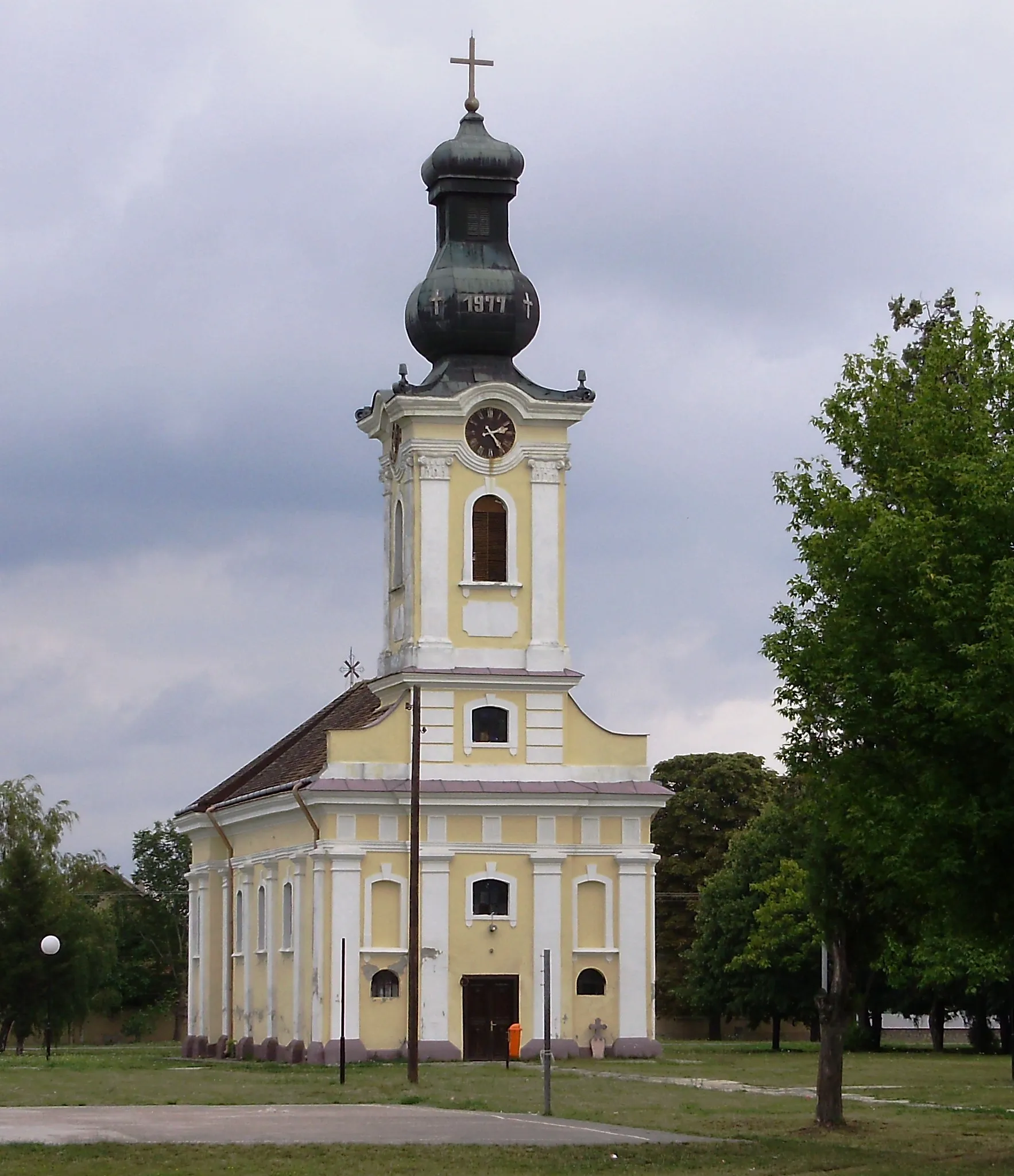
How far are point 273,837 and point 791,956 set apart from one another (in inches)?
671

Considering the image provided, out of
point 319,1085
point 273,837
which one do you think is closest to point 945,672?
point 319,1085

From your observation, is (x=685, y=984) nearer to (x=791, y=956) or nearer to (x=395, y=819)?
(x=791, y=956)

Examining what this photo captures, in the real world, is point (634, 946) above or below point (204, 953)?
above

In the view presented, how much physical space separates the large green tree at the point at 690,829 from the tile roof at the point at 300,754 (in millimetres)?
22615

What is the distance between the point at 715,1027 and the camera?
87.6m

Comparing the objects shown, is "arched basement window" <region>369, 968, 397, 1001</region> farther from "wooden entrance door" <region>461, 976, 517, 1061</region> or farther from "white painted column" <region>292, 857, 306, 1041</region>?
"white painted column" <region>292, 857, 306, 1041</region>

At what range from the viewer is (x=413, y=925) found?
1901 inches

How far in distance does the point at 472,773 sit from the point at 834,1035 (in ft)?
89.8

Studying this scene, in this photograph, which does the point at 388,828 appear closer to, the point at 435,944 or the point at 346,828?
the point at 346,828

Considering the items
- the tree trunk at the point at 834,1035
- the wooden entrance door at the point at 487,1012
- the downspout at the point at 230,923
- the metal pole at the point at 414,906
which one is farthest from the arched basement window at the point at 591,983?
the tree trunk at the point at 834,1035

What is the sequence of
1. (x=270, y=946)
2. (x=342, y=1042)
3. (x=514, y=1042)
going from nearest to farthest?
(x=342, y=1042)
(x=514, y=1042)
(x=270, y=946)

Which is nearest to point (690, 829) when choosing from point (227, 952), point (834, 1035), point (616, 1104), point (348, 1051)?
point (227, 952)

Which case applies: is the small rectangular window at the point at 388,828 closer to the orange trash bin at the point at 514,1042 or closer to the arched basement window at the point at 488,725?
the arched basement window at the point at 488,725

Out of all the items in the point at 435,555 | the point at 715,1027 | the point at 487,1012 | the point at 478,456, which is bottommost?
the point at 715,1027
